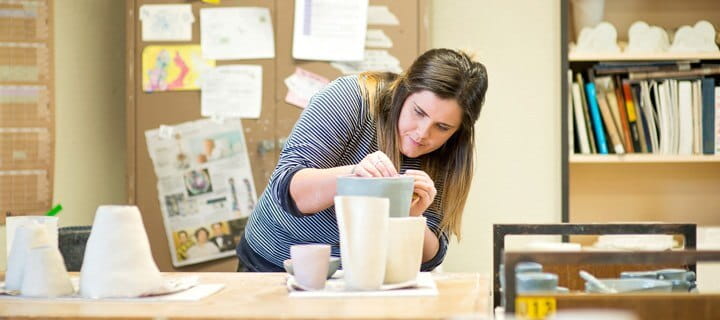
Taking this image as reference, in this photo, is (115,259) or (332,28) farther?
(332,28)

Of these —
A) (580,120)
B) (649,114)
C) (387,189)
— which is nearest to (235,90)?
(580,120)

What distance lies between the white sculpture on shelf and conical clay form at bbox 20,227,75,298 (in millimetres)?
2485

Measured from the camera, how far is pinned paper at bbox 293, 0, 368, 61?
317 centimetres

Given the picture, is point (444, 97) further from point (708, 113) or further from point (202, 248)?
point (708, 113)

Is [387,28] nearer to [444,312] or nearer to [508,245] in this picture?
→ [508,245]

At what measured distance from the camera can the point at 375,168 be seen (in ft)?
5.52

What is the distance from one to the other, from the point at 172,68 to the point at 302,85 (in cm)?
48

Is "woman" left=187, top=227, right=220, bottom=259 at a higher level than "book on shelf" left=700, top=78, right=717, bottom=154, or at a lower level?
lower

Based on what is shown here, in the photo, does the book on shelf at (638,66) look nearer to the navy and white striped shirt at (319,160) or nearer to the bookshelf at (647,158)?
the bookshelf at (647,158)

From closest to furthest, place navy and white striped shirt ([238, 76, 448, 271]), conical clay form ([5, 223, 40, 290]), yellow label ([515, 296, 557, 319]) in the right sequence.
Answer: yellow label ([515, 296, 557, 319])
conical clay form ([5, 223, 40, 290])
navy and white striped shirt ([238, 76, 448, 271])

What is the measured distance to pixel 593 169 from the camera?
3.52 meters

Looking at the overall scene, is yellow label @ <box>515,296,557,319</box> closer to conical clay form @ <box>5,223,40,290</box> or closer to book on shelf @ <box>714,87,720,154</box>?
conical clay form @ <box>5,223,40,290</box>

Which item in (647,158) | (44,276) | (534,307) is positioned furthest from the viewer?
(647,158)

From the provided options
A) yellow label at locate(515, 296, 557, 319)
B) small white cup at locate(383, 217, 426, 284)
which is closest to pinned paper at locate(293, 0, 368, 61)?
small white cup at locate(383, 217, 426, 284)
